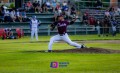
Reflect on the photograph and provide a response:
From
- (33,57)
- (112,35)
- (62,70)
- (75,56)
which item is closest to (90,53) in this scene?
(75,56)

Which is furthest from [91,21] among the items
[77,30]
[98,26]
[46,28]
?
[46,28]

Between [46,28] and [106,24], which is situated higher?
[106,24]

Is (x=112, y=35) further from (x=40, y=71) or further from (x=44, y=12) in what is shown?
(x=40, y=71)

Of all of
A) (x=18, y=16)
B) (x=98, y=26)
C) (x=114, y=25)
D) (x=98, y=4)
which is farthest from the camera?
(x=98, y=4)

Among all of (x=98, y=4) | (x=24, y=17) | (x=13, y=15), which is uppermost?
(x=98, y=4)

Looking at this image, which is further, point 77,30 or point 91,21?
point 91,21

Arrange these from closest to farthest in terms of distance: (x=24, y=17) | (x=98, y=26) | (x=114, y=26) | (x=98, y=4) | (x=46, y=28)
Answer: (x=114, y=26)
(x=46, y=28)
(x=98, y=26)
(x=24, y=17)
(x=98, y=4)

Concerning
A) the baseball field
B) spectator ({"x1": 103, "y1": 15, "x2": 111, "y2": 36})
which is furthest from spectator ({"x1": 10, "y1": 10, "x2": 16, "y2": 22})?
the baseball field

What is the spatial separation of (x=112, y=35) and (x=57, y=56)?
79.9 ft

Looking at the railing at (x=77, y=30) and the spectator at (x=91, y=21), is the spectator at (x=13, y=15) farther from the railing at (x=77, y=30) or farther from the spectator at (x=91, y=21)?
the spectator at (x=91, y=21)

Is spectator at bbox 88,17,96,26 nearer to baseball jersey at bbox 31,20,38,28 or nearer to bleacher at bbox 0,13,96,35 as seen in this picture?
bleacher at bbox 0,13,96,35

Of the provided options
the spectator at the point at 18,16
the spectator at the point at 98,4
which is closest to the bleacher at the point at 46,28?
the spectator at the point at 18,16

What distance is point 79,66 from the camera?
18953 mm

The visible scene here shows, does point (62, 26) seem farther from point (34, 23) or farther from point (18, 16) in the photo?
point (18, 16)
